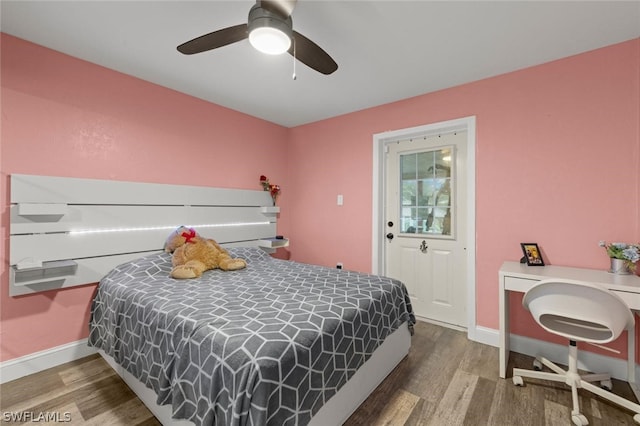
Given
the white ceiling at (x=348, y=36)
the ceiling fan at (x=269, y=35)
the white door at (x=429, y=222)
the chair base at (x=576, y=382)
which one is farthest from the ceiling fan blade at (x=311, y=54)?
the chair base at (x=576, y=382)

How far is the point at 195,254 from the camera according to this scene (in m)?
2.52

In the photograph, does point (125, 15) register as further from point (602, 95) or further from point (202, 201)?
point (602, 95)

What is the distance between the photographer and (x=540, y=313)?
5.74 ft

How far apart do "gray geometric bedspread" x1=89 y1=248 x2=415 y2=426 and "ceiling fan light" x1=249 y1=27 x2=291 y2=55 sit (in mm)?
1472

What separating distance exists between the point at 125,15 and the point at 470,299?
3.54 meters

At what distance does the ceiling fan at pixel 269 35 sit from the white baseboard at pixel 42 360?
8.08 feet

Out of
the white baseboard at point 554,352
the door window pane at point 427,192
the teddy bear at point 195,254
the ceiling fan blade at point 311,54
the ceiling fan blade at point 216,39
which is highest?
the ceiling fan blade at point 216,39

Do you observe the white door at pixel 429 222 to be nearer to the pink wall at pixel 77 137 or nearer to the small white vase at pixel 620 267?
the small white vase at pixel 620 267

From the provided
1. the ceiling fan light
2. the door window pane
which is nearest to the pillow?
the door window pane

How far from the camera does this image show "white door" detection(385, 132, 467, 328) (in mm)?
2908

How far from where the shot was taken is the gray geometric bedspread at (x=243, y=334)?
117cm

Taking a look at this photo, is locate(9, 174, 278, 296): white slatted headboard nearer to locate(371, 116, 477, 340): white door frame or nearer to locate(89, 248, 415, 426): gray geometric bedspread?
locate(89, 248, 415, 426): gray geometric bedspread

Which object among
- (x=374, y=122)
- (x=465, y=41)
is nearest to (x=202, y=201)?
(x=374, y=122)

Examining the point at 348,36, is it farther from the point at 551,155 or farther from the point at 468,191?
the point at 551,155
